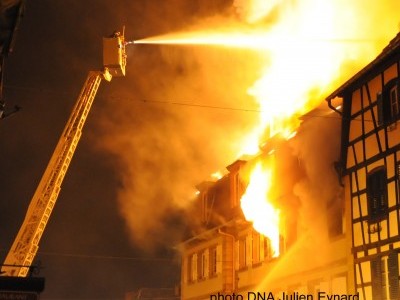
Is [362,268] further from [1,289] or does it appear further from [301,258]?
[1,289]

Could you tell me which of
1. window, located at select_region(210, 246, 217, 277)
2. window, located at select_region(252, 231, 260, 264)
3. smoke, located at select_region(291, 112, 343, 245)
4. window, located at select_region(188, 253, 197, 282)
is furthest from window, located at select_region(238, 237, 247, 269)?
smoke, located at select_region(291, 112, 343, 245)

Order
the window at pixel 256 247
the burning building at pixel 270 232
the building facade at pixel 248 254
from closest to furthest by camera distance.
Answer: the building facade at pixel 248 254 < the burning building at pixel 270 232 < the window at pixel 256 247

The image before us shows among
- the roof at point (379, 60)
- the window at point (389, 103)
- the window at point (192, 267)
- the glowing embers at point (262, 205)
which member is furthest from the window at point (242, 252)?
the window at point (389, 103)

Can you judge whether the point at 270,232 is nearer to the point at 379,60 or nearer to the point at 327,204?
the point at 327,204

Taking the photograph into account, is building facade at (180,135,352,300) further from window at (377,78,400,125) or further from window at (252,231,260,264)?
window at (377,78,400,125)

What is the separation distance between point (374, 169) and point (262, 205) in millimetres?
7497

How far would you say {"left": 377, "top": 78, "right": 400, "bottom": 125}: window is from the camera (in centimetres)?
1731

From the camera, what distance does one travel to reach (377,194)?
17.7 metres

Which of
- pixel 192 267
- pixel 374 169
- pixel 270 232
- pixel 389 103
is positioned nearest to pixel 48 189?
pixel 270 232

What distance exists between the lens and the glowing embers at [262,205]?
24.1 meters

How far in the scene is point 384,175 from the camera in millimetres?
17500

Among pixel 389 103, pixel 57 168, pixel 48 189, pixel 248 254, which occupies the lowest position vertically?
pixel 248 254

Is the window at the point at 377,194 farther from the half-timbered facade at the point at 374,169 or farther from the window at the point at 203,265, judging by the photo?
the window at the point at 203,265

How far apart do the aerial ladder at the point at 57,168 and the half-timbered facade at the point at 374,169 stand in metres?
9.08
